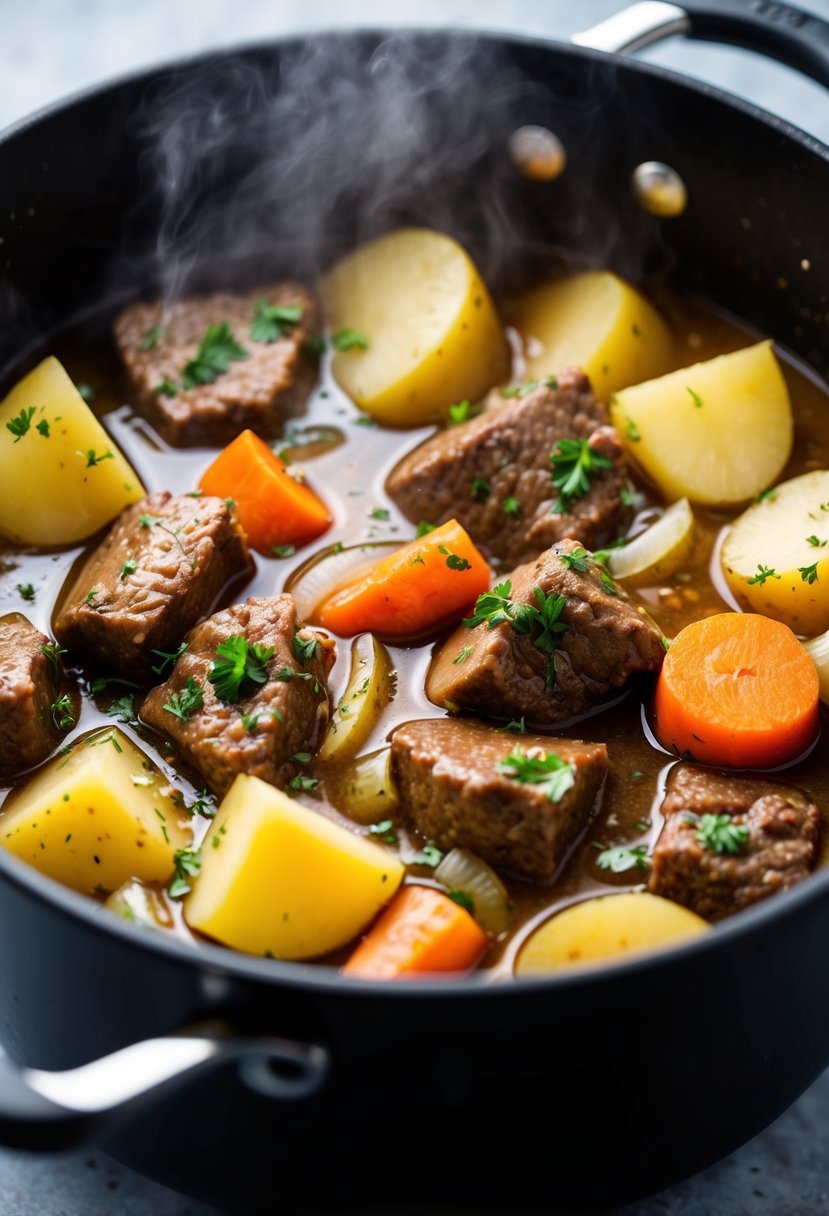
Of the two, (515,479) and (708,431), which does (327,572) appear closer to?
(515,479)

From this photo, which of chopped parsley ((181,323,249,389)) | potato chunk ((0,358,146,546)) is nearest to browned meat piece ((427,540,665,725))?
potato chunk ((0,358,146,546))

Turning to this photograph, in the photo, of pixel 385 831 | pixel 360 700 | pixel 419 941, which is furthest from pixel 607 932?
pixel 360 700

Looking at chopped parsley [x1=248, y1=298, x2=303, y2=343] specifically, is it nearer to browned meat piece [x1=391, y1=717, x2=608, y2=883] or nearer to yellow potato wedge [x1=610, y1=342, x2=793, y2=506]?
yellow potato wedge [x1=610, y1=342, x2=793, y2=506]

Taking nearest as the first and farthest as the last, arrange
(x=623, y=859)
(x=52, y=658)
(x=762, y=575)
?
(x=623, y=859), (x=52, y=658), (x=762, y=575)

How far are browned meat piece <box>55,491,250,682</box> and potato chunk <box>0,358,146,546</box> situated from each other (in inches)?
6.8

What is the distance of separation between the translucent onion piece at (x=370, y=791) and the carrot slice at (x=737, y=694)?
652 millimetres

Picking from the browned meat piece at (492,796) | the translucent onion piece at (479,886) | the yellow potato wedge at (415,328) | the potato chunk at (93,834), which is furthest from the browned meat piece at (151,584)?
the translucent onion piece at (479,886)

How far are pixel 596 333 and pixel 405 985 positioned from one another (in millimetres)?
2411

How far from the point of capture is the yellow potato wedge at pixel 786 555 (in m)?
3.29

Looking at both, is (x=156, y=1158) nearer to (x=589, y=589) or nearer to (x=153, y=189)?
(x=589, y=589)

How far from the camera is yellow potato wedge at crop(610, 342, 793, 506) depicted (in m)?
3.60

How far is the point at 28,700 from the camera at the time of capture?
2.93 meters

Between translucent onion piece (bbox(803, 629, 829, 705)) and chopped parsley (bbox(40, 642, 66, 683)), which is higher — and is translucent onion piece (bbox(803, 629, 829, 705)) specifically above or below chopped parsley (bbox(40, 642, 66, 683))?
below

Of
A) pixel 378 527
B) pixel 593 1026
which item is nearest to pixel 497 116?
pixel 378 527
